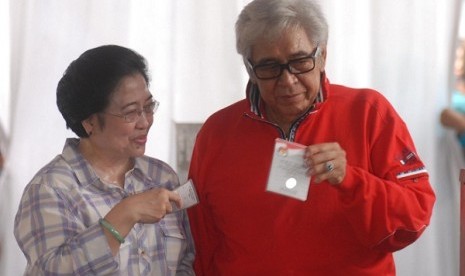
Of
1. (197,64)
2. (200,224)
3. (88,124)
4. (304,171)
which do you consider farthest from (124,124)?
(197,64)

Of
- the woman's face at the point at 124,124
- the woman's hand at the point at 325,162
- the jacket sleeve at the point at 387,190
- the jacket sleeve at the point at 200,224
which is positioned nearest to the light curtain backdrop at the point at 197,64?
the jacket sleeve at the point at 200,224

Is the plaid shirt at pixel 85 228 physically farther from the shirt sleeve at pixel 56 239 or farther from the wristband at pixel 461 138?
the wristband at pixel 461 138

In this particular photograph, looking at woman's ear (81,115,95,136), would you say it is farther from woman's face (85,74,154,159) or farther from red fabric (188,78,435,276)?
red fabric (188,78,435,276)

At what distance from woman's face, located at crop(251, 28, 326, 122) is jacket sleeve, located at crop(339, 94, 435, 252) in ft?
0.60

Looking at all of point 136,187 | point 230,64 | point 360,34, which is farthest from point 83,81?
point 360,34

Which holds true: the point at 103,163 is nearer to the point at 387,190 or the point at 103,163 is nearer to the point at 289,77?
the point at 289,77

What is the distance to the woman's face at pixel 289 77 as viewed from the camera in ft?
4.67

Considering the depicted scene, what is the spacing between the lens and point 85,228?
1.44m

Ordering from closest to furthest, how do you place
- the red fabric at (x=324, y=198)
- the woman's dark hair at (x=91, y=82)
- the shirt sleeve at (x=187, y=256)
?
the red fabric at (x=324, y=198), the woman's dark hair at (x=91, y=82), the shirt sleeve at (x=187, y=256)

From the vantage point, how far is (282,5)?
1.45 metres

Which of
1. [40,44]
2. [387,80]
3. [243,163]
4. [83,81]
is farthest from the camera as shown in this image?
[387,80]

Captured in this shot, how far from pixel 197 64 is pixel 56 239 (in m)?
0.93

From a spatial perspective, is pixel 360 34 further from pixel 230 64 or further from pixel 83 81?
pixel 83 81

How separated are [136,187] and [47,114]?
0.65 meters
